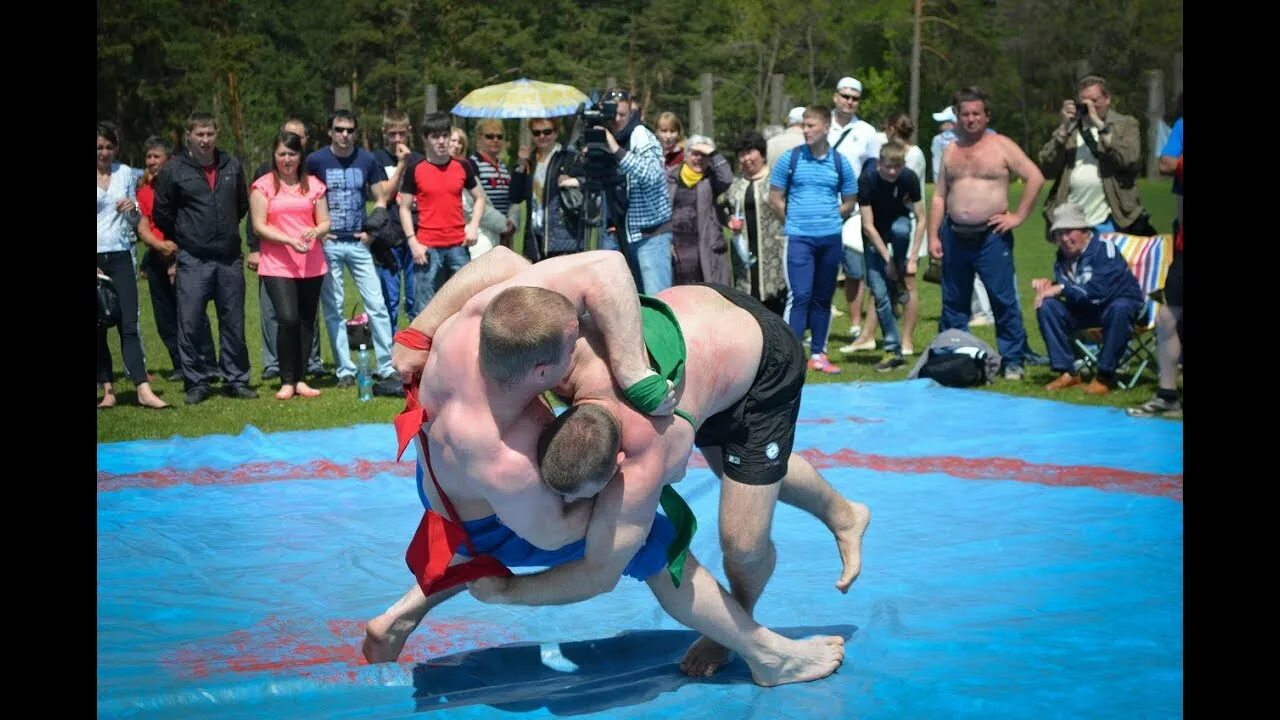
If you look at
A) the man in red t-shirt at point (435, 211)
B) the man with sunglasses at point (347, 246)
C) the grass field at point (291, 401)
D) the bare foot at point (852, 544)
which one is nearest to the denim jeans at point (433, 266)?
the man in red t-shirt at point (435, 211)

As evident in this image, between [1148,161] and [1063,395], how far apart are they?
17699 mm

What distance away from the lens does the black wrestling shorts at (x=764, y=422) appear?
11.5 ft

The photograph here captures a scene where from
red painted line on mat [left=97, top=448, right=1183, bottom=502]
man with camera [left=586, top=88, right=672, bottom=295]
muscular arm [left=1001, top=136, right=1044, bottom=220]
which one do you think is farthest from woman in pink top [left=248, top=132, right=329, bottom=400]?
muscular arm [left=1001, top=136, right=1044, bottom=220]

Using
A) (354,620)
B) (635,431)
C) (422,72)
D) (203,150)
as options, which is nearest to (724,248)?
(203,150)

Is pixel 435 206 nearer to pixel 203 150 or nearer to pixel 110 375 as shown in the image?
pixel 203 150

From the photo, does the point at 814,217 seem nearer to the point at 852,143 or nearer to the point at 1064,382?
→ the point at 852,143

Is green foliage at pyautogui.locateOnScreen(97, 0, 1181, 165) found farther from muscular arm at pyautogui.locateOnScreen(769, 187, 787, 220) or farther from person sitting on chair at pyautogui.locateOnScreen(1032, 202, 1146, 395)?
person sitting on chair at pyautogui.locateOnScreen(1032, 202, 1146, 395)

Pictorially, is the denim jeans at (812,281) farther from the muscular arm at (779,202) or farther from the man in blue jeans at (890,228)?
the man in blue jeans at (890,228)

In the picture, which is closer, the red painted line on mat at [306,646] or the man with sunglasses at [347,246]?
the red painted line on mat at [306,646]

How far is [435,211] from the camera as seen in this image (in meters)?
8.23

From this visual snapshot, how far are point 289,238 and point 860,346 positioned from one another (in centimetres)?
383

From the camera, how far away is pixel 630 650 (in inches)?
148

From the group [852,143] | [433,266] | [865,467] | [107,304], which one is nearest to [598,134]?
[433,266]

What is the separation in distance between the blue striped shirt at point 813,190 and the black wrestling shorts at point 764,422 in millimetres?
4792
